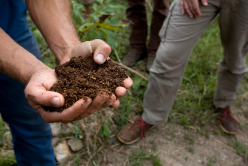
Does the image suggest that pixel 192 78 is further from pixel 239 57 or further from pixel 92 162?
pixel 92 162

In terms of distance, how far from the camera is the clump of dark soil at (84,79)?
105 cm

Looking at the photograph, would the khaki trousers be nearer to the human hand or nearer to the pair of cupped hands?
the human hand

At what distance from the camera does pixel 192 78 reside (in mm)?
3146

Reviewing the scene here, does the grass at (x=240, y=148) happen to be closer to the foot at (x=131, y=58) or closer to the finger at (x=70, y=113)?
the foot at (x=131, y=58)

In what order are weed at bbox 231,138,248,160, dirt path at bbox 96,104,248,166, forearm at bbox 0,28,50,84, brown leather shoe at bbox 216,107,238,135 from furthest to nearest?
brown leather shoe at bbox 216,107,238,135, weed at bbox 231,138,248,160, dirt path at bbox 96,104,248,166, forearm at bbox 0,28,50,84

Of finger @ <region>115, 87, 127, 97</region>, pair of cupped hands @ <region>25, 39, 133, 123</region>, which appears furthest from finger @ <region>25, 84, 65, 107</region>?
finger @ <region>115, 87, 127, 97</region>

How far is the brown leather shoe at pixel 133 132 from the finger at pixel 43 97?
55.3 inches

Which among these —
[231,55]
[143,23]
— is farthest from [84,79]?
[143,23]

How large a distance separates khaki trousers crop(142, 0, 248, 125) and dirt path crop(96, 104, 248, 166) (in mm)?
312

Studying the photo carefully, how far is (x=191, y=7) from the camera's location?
5.42 ft

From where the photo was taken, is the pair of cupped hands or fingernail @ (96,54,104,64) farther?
fingernail @ (96,54,104,64)

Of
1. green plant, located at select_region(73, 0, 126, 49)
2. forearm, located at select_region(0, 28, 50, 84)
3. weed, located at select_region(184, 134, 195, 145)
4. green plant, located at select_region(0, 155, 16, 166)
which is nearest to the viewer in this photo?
forearm, located at select_region(0, 28, 50, 84)

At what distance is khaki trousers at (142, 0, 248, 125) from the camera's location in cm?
174

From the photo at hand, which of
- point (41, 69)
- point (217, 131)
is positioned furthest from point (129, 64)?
point (41, 69)
